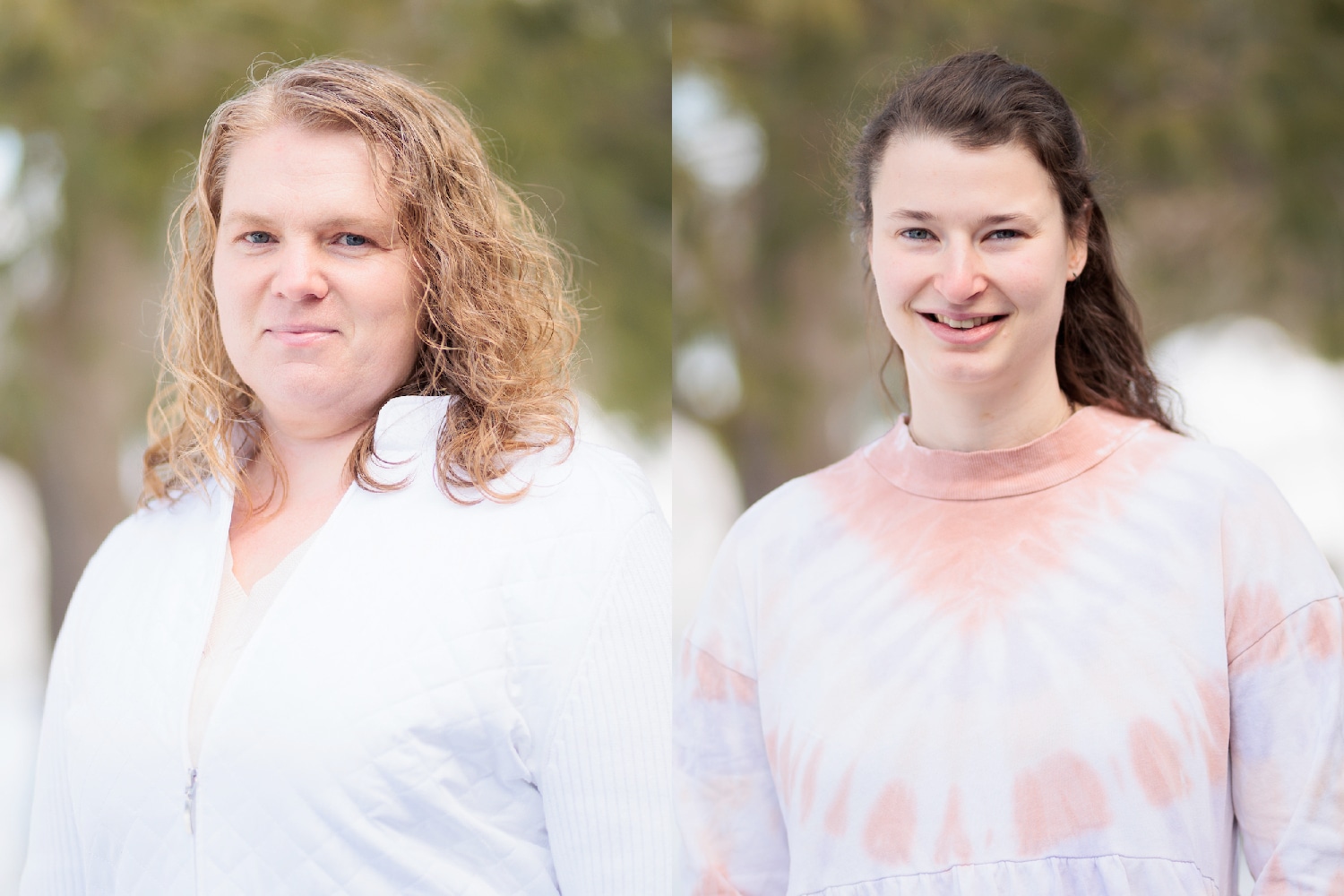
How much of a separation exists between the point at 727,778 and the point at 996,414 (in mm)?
468

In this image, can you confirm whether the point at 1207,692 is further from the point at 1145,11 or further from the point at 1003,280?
the point at 1145,11

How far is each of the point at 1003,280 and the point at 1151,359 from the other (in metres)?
0.27

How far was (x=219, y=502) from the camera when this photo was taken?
4.81ft

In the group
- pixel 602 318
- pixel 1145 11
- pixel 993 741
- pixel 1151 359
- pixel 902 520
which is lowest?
pixel 993 741

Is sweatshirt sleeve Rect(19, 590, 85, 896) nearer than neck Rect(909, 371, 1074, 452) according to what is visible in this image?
No

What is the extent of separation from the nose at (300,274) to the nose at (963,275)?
2.05 ft

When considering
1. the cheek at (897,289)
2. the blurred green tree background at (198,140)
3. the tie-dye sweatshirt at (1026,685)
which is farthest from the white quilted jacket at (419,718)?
the blurred green tree background at (198,140)

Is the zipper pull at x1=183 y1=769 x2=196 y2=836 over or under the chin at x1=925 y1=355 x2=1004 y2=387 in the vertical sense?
under

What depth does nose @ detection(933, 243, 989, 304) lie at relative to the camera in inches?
47.9

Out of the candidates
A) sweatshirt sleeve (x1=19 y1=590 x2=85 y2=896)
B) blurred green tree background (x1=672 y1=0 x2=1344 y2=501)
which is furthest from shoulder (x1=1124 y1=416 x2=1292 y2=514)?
sweatshirt sleeve (x1=19 y1=590 x2=85 y2=896)

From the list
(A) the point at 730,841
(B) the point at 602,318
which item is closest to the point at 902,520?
(A) the point at 730,841

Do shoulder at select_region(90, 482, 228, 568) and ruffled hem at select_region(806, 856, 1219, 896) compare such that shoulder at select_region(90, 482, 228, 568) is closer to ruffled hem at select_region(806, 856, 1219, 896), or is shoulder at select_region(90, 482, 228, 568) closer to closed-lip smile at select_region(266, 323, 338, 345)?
closed-lip smile at select_region(266, 323, 338, 345)

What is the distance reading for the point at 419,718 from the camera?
1.27m

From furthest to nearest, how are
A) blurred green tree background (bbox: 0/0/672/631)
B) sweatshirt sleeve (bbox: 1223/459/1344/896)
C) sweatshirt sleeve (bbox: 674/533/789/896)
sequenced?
blurred green tree background (bbox: 0/0/672/631) < sweatshirt sleeve (bbox: 674/533/789/896) < sweatshirt sleeve (bbox: 1223/459/1344/896)
